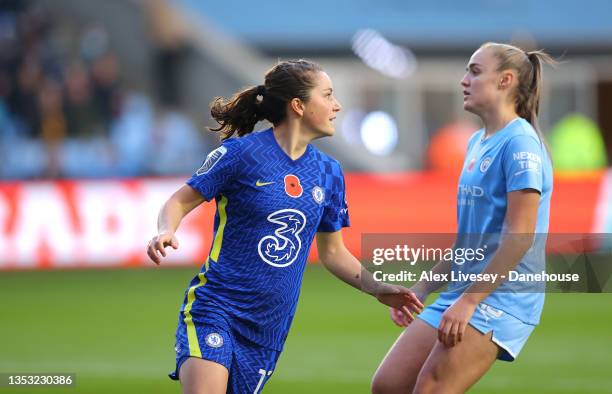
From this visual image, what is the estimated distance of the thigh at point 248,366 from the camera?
5.59 metres

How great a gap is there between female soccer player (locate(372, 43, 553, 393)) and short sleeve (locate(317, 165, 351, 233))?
635mm

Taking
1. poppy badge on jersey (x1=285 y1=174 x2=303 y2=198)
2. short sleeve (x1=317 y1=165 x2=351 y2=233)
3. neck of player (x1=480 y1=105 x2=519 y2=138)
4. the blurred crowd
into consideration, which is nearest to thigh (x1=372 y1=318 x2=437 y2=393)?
short sleeve (x1=317 y1=165 x2=351 y2=233)

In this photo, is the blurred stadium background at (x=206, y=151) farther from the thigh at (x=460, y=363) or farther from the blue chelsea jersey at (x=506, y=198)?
the thigh at (x=460, y=363)

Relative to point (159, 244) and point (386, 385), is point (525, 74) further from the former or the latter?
point (159, 244)

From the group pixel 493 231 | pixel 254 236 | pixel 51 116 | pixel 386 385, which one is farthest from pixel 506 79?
pixel 51 116

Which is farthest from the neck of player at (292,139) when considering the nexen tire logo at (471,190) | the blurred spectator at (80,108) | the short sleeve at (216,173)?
the blurred spectator at (80,108)

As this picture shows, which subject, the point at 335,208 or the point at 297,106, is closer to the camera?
the point at 297,106

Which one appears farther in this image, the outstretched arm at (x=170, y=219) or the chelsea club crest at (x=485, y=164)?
the chelsea club crest at (x=485, y=164)

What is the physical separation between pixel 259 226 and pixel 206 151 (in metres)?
15.0

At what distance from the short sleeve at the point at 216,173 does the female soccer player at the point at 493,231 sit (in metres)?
1.12

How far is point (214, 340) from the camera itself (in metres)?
5.46

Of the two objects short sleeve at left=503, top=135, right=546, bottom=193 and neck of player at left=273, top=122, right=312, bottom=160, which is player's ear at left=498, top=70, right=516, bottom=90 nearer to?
short sleeve at left=503, top=135, right=546, bottom=193

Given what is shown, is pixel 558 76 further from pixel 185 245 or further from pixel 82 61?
pixel 185 245

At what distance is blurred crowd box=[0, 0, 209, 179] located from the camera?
19734mm
